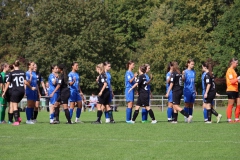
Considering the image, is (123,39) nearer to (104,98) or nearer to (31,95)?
(31,95)

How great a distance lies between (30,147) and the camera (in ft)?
46.6

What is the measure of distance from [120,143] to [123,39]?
62460mm

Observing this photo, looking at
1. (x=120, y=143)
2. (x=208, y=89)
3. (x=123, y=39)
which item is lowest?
(x=120, y=143)

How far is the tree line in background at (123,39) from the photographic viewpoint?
214 ft

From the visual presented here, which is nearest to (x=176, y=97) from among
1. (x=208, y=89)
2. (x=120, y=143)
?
(x=208, y=89)

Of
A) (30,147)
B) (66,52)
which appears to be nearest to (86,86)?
(66,52)

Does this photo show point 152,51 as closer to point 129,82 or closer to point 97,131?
point 129,82

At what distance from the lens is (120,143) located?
1480 centimetres

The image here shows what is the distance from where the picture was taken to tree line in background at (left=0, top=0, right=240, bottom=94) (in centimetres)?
6538

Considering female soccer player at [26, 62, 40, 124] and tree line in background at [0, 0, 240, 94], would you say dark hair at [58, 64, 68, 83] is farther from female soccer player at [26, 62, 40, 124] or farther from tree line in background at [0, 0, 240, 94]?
tree line in background at [0, 0, 240, 94]

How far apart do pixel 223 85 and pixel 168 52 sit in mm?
6813

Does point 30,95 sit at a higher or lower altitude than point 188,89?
lower

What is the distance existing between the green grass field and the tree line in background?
46.6 m

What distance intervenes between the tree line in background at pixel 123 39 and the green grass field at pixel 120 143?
46558 mm
